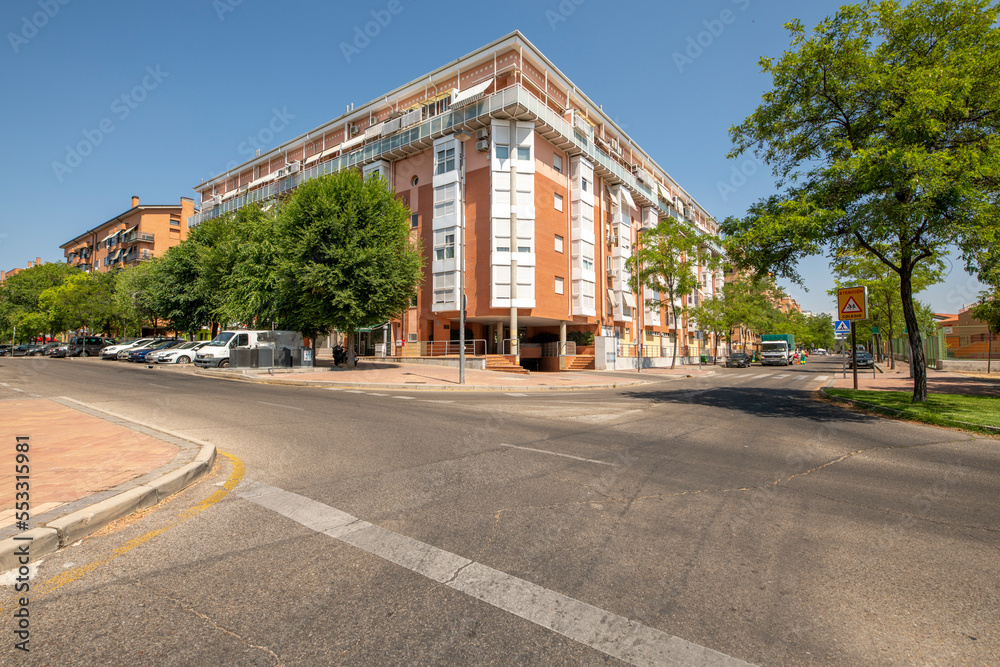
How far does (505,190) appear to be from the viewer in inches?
1221

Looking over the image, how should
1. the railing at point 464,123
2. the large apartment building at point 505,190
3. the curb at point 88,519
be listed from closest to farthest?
the curb at point 88,519
the railing at point 464,123
the large apartment building at point 505,190

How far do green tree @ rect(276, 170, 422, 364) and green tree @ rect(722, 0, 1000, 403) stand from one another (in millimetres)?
16601

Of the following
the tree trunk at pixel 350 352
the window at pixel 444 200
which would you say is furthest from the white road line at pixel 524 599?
the window at pixel 444 200

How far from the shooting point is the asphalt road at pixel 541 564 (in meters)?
2.35

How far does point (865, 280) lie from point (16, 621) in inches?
1396

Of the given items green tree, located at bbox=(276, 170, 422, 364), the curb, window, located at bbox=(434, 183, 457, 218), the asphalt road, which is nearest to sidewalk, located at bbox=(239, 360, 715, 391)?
green tree, located at bbox=(276, 170, 422, 364)

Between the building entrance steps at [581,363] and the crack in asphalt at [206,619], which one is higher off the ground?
the building entrance steps at [581,363]

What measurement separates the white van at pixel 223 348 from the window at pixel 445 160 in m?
15.9

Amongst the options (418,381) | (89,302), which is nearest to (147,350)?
(89,302)

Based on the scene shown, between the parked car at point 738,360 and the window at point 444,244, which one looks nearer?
the window at point 444,244

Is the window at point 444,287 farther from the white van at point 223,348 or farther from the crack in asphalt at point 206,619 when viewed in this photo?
the crack in asphalt at point 206,619

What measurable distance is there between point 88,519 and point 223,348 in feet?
84.8

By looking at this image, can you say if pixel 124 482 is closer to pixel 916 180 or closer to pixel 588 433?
pixel 588 433

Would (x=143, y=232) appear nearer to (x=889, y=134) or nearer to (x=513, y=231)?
(x=513, y=231)
